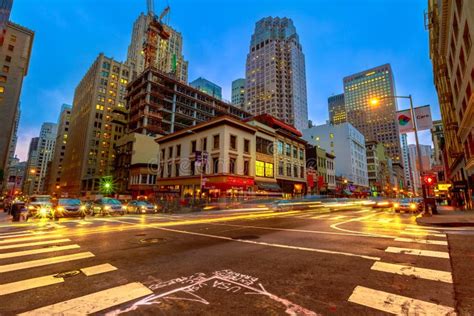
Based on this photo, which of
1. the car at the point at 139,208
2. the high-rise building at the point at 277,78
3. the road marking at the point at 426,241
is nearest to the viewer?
the road marking at the point at 426,241

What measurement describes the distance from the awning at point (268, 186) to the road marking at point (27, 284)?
113ft

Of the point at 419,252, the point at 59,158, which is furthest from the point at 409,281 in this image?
the point at 59,158

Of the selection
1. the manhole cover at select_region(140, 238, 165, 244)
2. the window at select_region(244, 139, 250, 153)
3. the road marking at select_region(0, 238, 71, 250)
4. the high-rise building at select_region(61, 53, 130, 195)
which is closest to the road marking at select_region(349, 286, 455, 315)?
the manhole cover at select_region(140, 238, 165, 244)

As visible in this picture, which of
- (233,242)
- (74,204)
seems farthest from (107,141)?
(233,242)

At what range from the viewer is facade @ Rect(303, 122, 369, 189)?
8075 cm

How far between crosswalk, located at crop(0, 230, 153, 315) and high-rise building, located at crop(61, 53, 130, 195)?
7900cm

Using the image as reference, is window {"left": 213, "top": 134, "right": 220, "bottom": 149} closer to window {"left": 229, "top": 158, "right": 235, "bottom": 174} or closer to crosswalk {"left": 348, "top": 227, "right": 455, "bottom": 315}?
window {"left": 229, "top": 158, "right": 235, "bottom": 174}

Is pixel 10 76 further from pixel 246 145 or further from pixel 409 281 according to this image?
pixel 409 281

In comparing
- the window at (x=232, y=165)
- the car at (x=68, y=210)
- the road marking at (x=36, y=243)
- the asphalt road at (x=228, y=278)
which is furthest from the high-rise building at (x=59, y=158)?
the asphalt road at (x=228, y=278)

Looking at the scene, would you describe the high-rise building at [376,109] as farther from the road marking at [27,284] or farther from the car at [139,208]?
the road marking at [27,284]

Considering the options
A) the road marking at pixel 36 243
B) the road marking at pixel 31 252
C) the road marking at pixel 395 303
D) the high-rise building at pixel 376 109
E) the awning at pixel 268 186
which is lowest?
the road marking at pixel 36 243

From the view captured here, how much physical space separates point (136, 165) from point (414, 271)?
5482 centimetres

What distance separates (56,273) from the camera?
5371mm

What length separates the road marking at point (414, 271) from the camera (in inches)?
191
